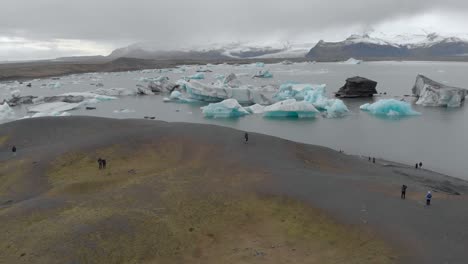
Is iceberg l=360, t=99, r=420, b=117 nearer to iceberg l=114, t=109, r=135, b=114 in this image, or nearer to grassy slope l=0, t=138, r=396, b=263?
grassy slope l=0, t=138, r=396, b=263

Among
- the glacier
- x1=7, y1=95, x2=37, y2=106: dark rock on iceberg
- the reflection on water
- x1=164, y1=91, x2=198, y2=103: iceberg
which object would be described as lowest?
the reflection on water

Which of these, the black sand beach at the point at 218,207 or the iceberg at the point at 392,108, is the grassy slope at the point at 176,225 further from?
the iceberg at the point at 392,108

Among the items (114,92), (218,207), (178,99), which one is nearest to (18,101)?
(114,92)

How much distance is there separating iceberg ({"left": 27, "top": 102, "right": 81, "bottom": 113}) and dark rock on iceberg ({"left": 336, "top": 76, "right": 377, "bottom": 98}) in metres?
43.0

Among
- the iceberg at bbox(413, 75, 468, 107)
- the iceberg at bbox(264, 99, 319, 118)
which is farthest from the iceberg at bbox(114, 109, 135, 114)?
the iceberg at bbox(413, 75, 468, 107)

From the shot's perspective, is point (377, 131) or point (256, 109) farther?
point (256, 109)

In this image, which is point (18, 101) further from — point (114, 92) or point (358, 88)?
point (358, 88)

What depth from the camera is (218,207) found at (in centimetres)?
1866

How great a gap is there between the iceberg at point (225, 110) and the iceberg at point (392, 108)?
52.2ft

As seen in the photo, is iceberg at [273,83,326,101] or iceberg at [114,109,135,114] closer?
iceberg at [114,109,135,114]

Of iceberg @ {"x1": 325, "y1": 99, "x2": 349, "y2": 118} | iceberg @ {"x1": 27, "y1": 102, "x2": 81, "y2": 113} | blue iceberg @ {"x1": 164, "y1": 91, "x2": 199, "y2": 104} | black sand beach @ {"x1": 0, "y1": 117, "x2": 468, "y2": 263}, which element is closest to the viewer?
Result: black sand beach @ {"x1": 0, "y1": 117, "x2": 468, "y2": 263}

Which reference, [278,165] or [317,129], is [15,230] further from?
[317,129]

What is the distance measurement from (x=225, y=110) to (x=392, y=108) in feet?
64.6

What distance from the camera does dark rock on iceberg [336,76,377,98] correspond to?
6862 centimetres
